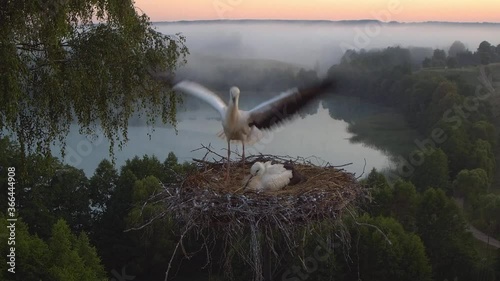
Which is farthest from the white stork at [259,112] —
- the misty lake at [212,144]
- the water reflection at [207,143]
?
the water reflection at [207,143]

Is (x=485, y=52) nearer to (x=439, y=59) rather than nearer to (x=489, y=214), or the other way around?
(x=439, y=59)

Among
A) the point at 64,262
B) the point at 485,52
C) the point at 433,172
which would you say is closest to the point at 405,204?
the point at 433,172

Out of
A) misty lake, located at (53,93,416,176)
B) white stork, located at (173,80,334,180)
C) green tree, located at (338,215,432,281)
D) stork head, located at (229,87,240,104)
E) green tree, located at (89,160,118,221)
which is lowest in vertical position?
green tree, located at (338,215,432,281)

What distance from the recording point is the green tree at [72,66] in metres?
5.86

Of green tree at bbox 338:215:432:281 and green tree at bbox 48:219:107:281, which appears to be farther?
green tree at bbox 338:215:432:281

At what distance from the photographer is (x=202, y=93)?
22.1 ft

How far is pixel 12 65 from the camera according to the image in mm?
5629

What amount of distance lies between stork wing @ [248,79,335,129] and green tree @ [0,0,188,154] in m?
1.79

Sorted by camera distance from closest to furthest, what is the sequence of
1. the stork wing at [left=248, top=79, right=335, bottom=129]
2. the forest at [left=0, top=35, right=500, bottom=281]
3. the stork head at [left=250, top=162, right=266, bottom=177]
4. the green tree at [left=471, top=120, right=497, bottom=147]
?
the stork wing at [left=248, top=79, right=335, bottom=129] → the stork head at [left=250, top=162, right=266, bottom=177] → the forest at [left=0, top=35, right=500, bottom=281] → the green tree at [left=471, top=120, right=497, bottom=147]

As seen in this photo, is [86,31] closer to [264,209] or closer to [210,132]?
[264,209]

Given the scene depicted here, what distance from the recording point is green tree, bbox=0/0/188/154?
5.86 meters

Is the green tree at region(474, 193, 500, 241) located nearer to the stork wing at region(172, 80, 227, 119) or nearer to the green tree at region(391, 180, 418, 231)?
the green tree at region(391, 180, 418, 231)

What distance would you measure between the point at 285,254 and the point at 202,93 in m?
11.1

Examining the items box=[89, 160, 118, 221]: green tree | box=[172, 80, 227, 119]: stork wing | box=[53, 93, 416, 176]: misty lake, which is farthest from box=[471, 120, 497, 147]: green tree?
box=[172, 80, 227, 119]: stork wing
